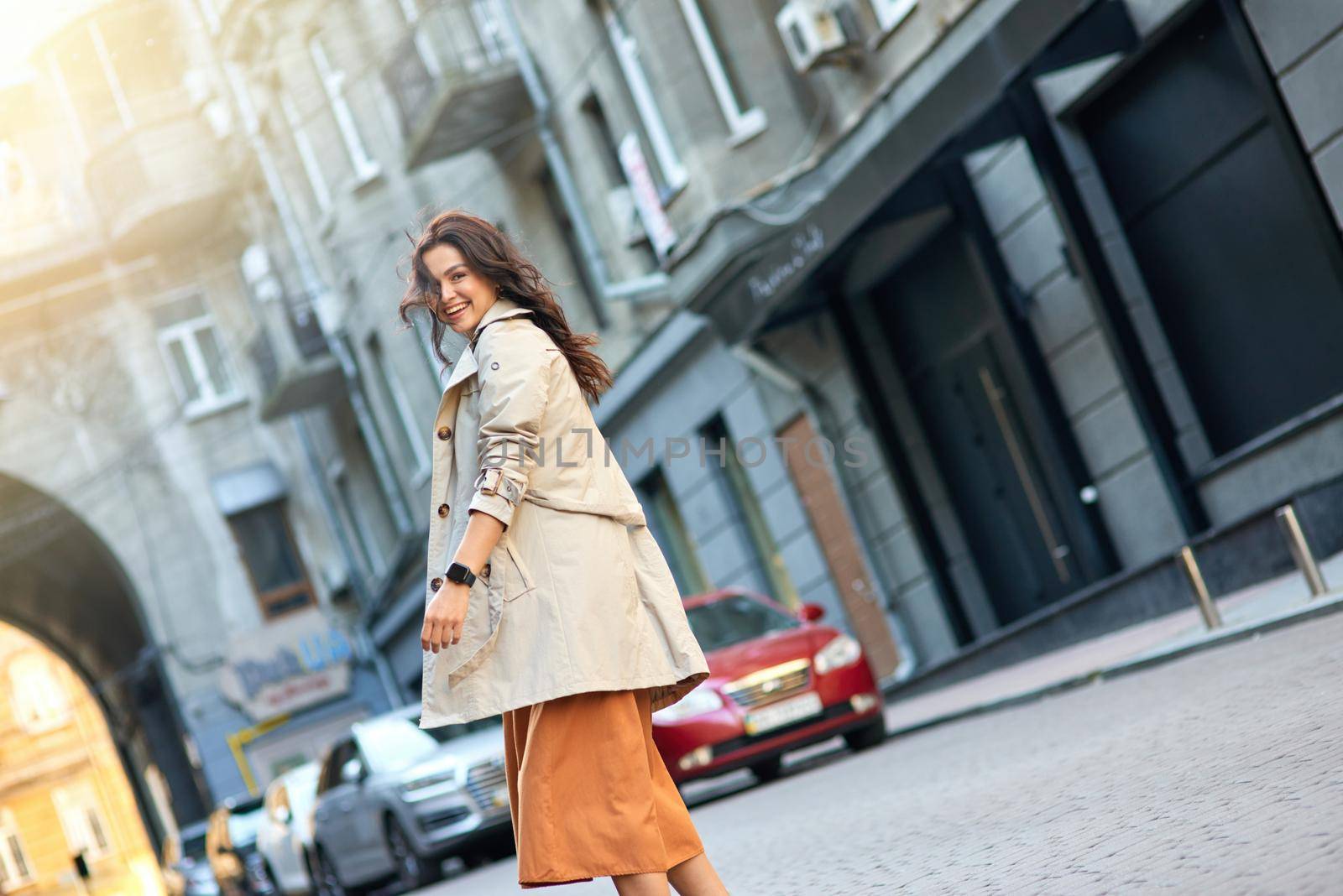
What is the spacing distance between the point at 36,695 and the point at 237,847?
38.4 meters

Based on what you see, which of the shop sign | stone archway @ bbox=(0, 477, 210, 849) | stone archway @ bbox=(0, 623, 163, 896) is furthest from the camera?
stone archway @ bbox=(0, 623, 163, 896)

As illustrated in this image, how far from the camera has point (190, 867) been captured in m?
28.7

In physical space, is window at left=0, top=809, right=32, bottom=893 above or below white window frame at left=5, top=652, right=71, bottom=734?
below

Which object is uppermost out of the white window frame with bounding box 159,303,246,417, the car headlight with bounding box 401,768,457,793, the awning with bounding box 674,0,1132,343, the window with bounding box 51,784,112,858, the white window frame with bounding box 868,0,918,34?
the white window frame with bounding box 159,303,246,417

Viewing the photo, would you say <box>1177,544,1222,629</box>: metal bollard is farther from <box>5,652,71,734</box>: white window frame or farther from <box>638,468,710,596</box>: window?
<box>5,652,71,734</box>: white window frame

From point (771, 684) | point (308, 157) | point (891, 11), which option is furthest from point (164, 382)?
point (771, 684)

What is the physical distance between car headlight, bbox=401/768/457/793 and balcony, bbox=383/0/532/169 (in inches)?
392

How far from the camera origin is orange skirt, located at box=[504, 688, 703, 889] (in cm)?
392

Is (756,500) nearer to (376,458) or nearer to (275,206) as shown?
(376,458)

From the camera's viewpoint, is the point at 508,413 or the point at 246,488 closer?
the point at 508,413

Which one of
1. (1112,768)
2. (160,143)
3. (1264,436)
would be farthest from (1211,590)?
(160,143)

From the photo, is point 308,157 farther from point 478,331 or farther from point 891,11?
point 478,331

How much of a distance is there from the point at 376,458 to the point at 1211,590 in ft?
69.8

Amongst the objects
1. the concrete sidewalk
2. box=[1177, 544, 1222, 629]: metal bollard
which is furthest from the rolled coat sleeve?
box=[1177, 544, 1222, 629]: metal bollard
